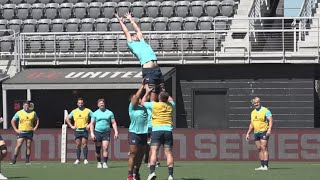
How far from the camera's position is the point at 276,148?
26844 mm

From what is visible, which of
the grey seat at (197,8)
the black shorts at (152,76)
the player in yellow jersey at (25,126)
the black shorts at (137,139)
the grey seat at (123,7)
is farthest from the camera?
the grey seat at (123,7)

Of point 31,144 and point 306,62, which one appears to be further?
point 306,62

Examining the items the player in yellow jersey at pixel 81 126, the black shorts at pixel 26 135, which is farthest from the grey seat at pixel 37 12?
the player in yellow jersey at pixel 81 126

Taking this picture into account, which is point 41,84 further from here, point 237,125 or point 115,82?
point 237,125

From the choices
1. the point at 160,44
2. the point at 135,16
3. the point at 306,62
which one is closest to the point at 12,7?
the point at 135,16

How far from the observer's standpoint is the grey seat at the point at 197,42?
3017 cm

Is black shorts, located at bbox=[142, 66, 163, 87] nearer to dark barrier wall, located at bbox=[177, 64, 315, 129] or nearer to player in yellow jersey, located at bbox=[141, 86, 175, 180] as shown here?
player in yellow jersey, located at bbox=[141, 86, 175, 180]

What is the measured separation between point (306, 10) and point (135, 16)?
21.2 ft

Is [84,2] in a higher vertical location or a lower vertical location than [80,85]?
higher

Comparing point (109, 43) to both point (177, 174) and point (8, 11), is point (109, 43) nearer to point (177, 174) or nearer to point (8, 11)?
point (8, 11)

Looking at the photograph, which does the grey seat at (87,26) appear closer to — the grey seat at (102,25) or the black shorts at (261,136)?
the grey seat at (102,25)

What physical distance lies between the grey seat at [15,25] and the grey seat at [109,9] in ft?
10.7

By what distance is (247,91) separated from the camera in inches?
1182

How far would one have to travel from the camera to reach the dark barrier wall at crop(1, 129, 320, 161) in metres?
26.5
